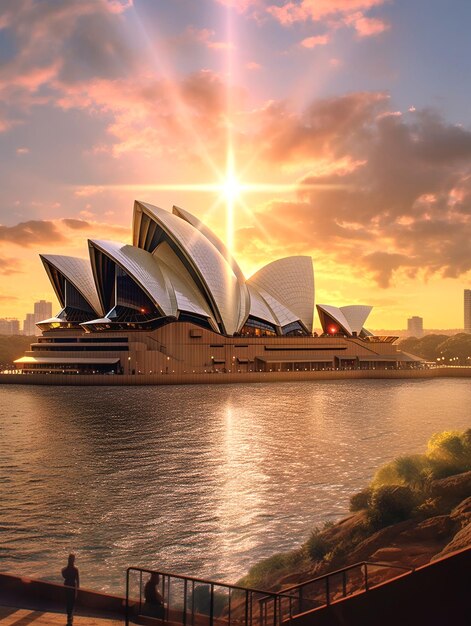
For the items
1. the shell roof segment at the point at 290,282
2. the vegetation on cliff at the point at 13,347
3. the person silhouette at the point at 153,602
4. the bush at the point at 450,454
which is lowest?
the person silhouette at the point at 153,602

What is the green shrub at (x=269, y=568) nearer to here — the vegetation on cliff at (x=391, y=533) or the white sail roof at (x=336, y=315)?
the vegetation on cliff at (x=391, y=533)

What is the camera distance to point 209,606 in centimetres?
1273

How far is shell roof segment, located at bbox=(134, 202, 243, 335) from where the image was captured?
82.1 meters

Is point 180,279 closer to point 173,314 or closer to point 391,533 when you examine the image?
point 173,314

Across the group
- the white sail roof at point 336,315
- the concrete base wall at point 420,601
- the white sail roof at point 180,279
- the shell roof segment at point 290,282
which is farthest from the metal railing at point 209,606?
the white sail roof at point 336,315

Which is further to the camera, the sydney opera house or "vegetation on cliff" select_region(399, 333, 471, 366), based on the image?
"vegetation on cliff" select_region(399, 333, 471, 366)

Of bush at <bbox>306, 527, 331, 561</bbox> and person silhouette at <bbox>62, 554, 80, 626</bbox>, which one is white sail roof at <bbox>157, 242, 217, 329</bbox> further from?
person silhouette at <bbox>62, 554, 80, 626</bbox>

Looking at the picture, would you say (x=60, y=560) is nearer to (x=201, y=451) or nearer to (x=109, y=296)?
(x=201, y=451)

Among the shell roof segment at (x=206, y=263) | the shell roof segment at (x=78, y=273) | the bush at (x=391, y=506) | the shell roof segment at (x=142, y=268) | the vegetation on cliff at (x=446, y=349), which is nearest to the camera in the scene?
the bush at (x=391, y=506)

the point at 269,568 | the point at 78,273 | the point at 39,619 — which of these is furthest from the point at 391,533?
the point at 78,273

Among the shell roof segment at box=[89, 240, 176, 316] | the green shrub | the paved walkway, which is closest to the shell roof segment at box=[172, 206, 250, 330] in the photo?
the shell roof segment at box=[89, 240, 176, 316]

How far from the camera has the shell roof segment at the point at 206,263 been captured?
8206 centimetres

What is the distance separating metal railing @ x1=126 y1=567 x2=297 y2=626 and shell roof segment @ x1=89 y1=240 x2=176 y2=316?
221 ft

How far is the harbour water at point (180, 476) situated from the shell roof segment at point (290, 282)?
46689 millimetres
